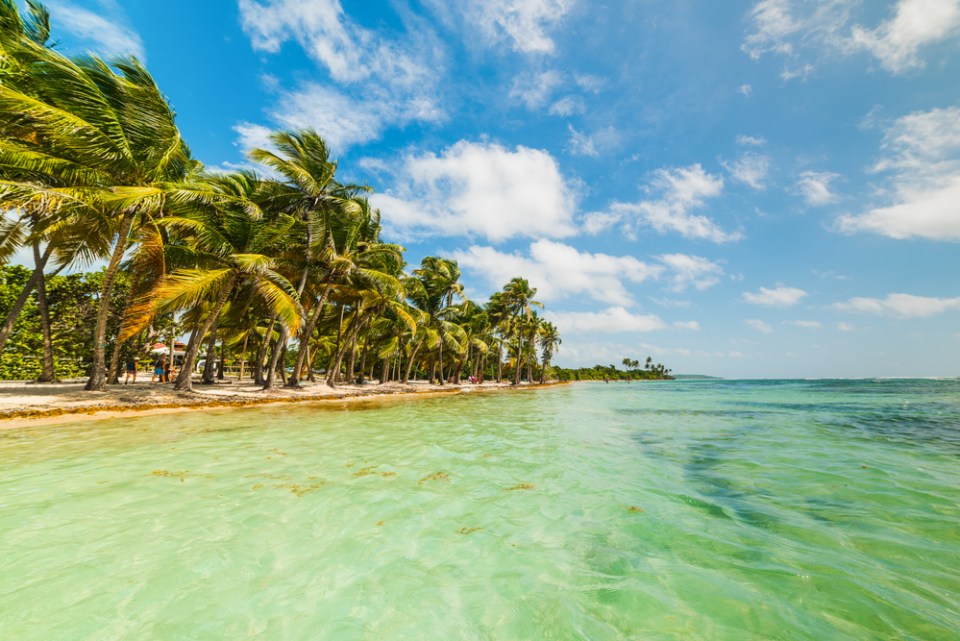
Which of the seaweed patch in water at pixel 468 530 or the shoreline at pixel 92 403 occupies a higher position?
the shoreline at pixel 92 403

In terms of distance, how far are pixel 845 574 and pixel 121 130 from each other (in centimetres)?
1911

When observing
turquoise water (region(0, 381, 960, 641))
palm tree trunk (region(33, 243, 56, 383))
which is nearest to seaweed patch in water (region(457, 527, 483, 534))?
turquoise water (region(0, 381, 960, 641))

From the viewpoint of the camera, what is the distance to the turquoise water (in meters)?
2.64

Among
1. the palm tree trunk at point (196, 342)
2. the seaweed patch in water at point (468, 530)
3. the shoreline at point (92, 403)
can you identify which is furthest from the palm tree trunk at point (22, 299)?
the seaweed patch in water at point (468, 530)

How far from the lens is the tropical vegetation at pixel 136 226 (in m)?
11.0

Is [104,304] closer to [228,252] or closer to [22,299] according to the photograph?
[22,299]

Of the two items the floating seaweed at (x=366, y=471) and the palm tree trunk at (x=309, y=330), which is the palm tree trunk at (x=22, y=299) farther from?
the floating seaweed at (x=366, y=471)

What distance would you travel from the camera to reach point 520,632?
8.46ft

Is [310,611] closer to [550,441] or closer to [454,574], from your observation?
[454,574]

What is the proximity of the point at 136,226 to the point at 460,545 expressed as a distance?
59.1ft

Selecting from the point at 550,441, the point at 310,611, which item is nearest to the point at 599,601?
the point at 310,611

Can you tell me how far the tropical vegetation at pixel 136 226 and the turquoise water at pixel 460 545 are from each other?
26.2ft

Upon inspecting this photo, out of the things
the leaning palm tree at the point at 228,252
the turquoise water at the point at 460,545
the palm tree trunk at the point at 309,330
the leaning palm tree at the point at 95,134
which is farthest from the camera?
the palm tree trunk at the point at 309,330

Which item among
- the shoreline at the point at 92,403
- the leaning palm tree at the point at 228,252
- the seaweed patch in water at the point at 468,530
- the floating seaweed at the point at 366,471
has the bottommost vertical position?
the seaweed patch in water at the point at 468,530
